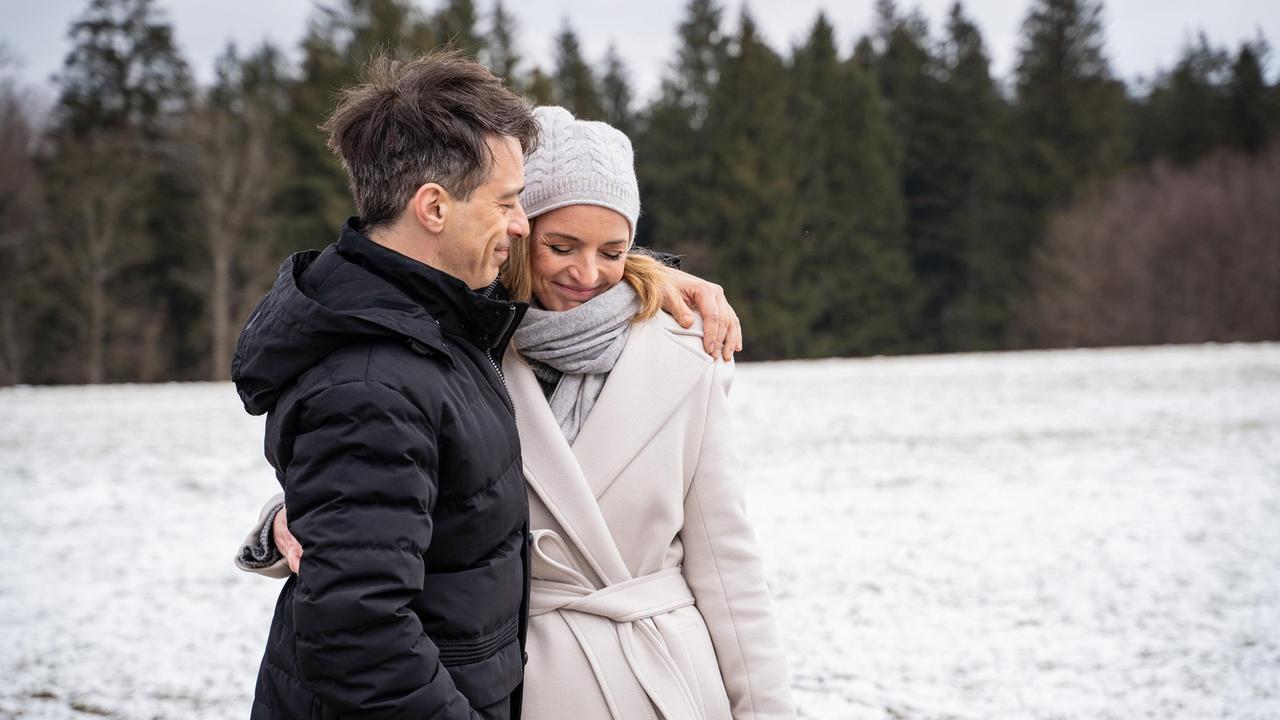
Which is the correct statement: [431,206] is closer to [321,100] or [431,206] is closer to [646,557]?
[646,557]

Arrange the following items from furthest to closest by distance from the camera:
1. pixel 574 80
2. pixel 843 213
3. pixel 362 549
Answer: pixel 843 213, pixel 574 80, pixel 362 549

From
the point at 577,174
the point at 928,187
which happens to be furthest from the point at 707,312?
the point at 928,187

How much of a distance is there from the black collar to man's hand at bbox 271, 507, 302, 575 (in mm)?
534

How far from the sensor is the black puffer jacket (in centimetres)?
129

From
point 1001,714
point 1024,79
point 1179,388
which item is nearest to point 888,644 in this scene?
point 1001,714

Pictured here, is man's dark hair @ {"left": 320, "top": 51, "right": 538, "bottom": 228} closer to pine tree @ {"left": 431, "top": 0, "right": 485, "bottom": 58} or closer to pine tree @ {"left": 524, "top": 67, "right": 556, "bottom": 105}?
pine tree @ {"left": 524, "top": 67, "right": 556, "bottom": 105}

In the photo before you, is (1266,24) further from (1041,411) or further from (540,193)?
(540,193)

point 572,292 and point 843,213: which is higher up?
point 843,213

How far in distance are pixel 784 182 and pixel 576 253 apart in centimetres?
3334

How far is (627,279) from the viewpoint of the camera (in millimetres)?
2049

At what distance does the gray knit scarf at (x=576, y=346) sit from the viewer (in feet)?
6.22

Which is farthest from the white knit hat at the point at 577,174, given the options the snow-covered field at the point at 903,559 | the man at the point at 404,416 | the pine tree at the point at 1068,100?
the pine tree at the point at 1068,100

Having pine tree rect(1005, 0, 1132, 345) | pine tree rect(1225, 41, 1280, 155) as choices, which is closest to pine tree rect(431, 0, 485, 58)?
pine tree rect(1005, 0, 1132, 345)

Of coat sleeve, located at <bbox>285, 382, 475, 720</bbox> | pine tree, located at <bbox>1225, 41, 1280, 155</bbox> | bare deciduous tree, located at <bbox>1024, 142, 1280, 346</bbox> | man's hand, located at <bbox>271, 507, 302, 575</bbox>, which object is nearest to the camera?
coat sleeve, located at <bbox>285, 382, 475, 720</bbox>
